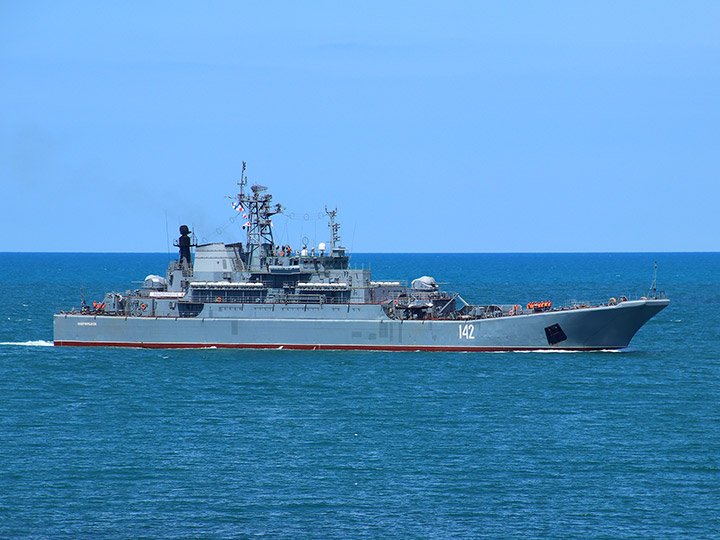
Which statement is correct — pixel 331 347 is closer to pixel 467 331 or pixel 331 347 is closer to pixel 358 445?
pixel 467 331

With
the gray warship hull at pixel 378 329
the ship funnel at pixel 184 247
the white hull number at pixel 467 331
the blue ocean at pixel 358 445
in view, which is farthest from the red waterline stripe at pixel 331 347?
the ship funnel at pixel 184 247

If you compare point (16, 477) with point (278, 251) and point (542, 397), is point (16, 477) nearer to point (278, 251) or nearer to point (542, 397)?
point (542, 397)

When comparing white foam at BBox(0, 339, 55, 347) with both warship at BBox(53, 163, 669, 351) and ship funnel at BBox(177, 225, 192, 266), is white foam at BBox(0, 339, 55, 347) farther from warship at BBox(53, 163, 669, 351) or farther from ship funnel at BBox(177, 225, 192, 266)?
ship funnel at BBox(177, 225, 192, 266)

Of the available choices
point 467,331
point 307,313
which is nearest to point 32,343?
point 307,313

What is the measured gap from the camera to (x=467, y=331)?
2263 inches

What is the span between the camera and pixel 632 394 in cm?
4634

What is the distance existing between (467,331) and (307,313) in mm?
9374

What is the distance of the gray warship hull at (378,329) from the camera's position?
57.1 meters

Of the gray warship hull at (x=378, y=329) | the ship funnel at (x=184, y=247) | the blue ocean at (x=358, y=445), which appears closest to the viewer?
the blue ocean at (x=358, y=445)

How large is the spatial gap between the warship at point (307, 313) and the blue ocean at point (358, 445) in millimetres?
1111

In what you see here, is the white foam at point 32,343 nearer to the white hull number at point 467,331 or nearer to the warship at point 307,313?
the warship at point 307,313

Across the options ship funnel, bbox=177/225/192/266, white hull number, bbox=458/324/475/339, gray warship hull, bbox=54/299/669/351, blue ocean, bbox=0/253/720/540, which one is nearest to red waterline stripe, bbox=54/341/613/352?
gray warship hull, bbox=54/299/669/351

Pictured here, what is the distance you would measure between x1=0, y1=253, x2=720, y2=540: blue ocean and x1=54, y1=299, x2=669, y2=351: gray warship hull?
34.1 inches

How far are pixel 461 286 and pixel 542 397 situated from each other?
9654 centimetres
